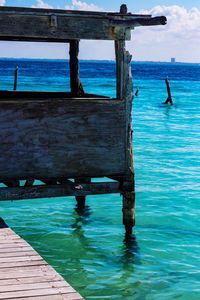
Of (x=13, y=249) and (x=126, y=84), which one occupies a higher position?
(x=126, y=84)

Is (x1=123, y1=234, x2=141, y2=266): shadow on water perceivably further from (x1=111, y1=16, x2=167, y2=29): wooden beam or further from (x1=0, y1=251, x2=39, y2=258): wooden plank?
(x1=111, y1=16, x2=167, y2=29): wooden beam

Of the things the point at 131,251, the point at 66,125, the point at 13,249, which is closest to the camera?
the point at 13,249

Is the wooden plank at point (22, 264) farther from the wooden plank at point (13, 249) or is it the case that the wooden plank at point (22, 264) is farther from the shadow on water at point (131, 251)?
the shadow on water at point (131, 251)

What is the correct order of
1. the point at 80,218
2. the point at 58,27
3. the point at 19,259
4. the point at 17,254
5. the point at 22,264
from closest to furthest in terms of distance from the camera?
the point at 22,264, the point at 19,259, the point at 17,254, the point at 58,27, the point at 80,218

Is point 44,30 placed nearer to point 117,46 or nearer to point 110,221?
point 117,46

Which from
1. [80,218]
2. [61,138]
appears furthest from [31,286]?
[80,218]

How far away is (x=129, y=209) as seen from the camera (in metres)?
9.87

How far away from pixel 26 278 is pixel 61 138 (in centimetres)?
274

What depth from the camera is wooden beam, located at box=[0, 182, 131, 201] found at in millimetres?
8680

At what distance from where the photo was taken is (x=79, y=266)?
9.47m

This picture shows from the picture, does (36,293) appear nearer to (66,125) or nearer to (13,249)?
(13,249)

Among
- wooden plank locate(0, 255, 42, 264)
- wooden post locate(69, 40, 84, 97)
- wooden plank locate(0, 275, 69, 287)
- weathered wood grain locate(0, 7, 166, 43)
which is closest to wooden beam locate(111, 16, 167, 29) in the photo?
weathered wood grain locate(0, 7, 166, 43)

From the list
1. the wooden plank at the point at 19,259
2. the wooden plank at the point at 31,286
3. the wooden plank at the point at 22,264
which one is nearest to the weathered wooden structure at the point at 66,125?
the wooden plank at the point at 19,259

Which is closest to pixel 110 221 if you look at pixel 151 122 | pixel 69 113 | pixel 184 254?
pixel 184 254
